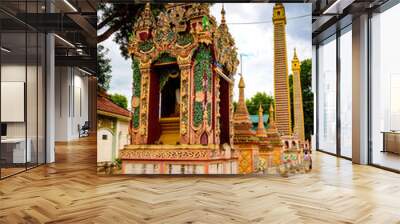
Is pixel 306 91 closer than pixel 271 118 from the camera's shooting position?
No

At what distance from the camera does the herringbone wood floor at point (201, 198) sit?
3797 millimetres

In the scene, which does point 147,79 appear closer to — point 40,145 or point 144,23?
point 144,23

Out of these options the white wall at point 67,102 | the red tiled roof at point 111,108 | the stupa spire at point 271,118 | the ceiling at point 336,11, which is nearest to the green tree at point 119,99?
the red tiled roof at point 111,108

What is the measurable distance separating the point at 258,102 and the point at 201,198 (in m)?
2.21

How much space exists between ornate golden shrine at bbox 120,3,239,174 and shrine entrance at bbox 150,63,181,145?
0.05 ft

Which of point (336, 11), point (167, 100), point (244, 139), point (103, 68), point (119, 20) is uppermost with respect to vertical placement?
point (336, 11)

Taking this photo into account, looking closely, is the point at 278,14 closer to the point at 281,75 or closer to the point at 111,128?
the point at 281,75

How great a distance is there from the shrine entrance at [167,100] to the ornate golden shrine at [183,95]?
16mm

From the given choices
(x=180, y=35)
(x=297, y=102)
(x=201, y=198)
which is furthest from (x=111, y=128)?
(x=297, y=102)

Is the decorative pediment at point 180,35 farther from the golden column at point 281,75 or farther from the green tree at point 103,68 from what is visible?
the golden column at point 281,75

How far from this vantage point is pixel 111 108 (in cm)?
620

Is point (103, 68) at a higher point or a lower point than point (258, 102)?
higher

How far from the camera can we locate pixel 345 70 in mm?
8688

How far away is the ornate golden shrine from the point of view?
6090 mm
